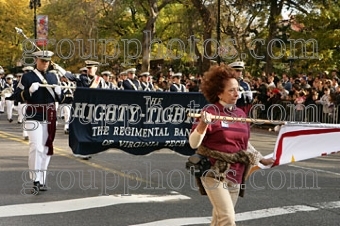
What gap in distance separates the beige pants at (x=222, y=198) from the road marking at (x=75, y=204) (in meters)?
2.87

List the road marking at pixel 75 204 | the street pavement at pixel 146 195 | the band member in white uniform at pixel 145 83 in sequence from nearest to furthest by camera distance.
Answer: the street pavement at pixel 146 195 < the road marking at pixel 75 204 < the band member in white uniform at pixel 145 83

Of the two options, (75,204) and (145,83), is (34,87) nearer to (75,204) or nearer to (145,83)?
(75,204)

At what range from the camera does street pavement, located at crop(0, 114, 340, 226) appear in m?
7.00

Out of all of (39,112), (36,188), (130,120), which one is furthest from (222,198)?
(130,120)

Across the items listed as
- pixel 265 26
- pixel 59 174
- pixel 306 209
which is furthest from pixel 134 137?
pixel 265 26

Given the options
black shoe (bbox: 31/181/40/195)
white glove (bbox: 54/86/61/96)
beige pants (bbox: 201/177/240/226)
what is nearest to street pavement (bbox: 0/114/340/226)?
black shoe (bbox: 31/181/40/195)

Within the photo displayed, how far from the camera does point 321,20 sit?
928 inches

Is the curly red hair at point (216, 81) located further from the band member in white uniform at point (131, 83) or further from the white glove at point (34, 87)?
the band member in white uniform at point (131, 83)

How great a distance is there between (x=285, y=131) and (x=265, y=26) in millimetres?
25513

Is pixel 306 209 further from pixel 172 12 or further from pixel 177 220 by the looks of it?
pixel 172 12

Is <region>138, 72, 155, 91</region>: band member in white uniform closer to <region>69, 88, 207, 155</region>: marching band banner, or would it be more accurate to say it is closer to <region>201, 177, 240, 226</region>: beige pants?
<region>69, 88, 207, 155</region>: marching band banner

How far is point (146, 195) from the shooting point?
27.5 feet

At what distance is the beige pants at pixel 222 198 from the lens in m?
4.93

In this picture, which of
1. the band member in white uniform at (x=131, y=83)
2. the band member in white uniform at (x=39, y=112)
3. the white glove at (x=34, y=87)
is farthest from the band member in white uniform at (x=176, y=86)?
the white glove at (x=34, y=87)
